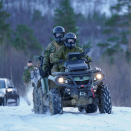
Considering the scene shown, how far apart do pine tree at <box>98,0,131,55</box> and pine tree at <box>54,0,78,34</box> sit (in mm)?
4205

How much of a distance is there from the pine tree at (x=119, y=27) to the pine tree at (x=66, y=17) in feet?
13.8

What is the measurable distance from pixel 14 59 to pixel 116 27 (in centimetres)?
1269

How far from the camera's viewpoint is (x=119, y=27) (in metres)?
44.7

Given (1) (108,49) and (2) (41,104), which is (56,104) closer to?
(2) (41,104)

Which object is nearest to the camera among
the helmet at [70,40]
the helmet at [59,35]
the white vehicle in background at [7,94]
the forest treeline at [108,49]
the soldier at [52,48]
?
the helmet at [70,40]

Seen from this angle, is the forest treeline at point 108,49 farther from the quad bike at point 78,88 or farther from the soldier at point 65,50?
the quad bike at point 78,88

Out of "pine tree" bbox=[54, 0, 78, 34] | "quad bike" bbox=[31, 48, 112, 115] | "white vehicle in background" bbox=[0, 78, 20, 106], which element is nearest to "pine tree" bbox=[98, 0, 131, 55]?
"pine tree" bbox=[54, 0, 78, 34]

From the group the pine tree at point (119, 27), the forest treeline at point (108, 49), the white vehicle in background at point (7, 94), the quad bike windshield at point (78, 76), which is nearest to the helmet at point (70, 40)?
the quad bike windshield at point (78, 76)

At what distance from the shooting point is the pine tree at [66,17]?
Result: 4325 centimetres

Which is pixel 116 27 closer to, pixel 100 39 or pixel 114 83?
pixel 114 83

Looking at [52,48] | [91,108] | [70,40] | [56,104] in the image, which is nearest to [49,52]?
[52,48]

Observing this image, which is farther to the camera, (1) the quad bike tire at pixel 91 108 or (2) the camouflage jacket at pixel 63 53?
(1) the quad bike tire at pixel 91 108

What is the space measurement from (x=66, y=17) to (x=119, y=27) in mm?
6364

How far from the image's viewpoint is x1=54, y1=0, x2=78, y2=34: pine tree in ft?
142
